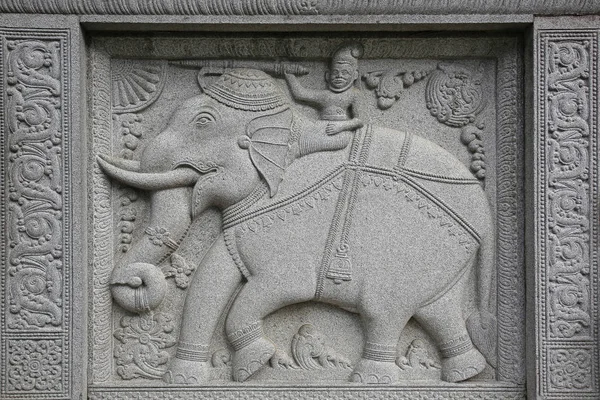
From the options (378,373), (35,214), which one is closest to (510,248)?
(378,373)

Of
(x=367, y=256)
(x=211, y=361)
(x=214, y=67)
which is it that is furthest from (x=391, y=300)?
(x=214, y=67)

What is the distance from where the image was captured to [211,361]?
3.59 m

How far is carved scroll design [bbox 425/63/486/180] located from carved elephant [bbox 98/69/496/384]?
0.14 meters

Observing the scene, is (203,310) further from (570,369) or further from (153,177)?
(570,369)

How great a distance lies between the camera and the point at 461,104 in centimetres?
363

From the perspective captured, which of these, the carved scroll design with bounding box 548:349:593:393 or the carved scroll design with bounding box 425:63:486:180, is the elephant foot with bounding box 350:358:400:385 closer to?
the carved scroll design with bounding box 548:349:593:393

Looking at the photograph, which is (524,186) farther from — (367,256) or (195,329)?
(195,329)

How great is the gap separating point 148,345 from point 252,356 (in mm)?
487

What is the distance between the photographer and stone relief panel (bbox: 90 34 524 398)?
3.52 m

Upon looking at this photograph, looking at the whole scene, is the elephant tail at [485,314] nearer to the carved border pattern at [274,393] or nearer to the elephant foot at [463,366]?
the elephant foot at [463,366]

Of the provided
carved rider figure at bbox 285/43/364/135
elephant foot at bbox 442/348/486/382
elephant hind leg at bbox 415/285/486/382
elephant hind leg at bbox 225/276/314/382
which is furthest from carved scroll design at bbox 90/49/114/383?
elephant foot at bbox 442/348/486/382

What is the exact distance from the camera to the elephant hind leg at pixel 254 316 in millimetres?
3498

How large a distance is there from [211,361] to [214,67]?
1358 millimetres

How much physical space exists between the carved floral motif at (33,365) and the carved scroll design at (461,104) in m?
2.02
